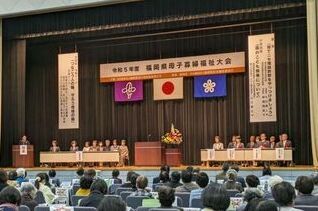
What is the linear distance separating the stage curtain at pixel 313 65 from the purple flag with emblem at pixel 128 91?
5.78 meters

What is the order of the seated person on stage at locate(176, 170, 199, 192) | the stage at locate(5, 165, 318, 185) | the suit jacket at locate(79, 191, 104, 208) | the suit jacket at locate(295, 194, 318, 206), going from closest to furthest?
the suit jacket at locate(295, 194, 318, 206), the suit jacket at locate(79, 191, 104, 208), the seated person on stage at locate(176, 170, 199, 192), the stage at locate(5, 165, 318, 185)

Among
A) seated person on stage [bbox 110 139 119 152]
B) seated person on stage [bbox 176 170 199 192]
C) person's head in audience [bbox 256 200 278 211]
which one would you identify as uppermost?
seated person on stage [bbox 110 139 119 152]

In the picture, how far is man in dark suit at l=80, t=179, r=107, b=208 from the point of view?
211 inches

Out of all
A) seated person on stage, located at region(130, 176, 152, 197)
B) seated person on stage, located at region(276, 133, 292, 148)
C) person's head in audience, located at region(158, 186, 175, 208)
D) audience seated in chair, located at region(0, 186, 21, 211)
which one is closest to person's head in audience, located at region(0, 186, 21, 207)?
audience seated in chair, located at region(0, 186, 21, 211)

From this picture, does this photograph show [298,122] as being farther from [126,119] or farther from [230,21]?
[126,119]

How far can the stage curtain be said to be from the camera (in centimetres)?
1425

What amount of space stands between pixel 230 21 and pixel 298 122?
11.3ft

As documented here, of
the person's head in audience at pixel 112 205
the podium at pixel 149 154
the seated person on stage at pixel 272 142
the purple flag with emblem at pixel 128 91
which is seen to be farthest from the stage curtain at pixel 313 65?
the person's head in audience at pixel 112 205

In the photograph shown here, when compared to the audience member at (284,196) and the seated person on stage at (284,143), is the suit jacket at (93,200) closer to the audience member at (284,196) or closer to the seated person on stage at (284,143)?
the audience member at (284,196)

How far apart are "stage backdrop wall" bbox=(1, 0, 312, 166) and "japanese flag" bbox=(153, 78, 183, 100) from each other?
0.23 meters

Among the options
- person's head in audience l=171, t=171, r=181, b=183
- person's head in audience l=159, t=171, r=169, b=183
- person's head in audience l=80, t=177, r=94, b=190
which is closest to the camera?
person's head in audience l=80, t=177, r=94, b=190

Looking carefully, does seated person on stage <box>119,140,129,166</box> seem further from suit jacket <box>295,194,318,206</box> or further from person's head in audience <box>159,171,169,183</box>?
suit jacket <box>295,194,318,206</box>

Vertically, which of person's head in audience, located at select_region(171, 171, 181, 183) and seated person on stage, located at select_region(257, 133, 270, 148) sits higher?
seated person on stage, located at select_region(257, 133, 270, 148)

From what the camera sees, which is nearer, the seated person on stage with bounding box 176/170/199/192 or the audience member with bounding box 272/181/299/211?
the audience member with bounding box 272/181/299/211
